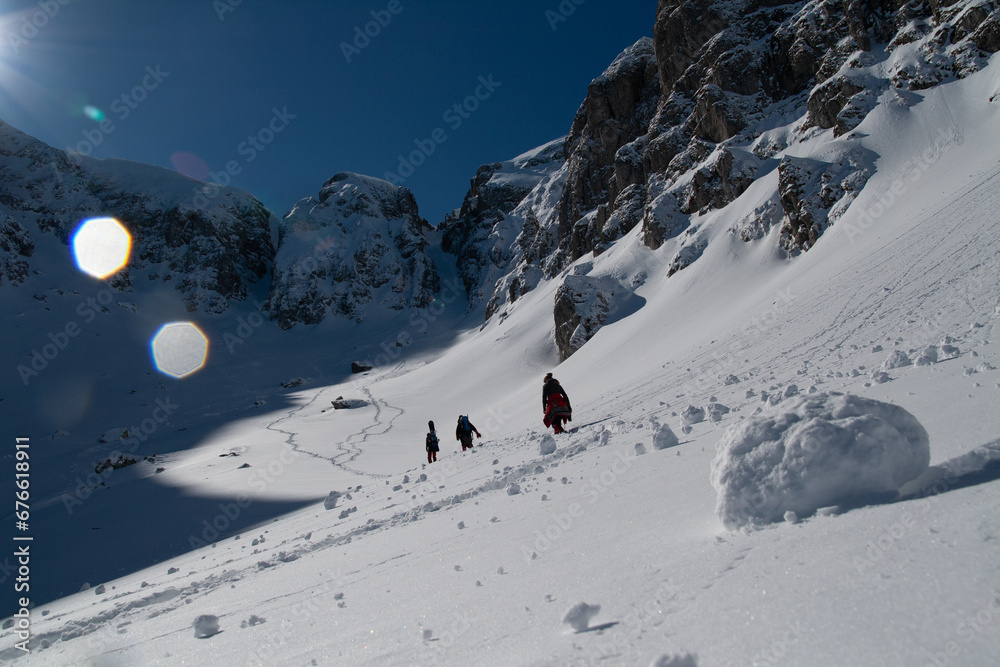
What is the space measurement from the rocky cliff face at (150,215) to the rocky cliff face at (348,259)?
25.9ft

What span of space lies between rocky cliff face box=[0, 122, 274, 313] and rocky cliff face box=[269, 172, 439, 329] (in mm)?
7882

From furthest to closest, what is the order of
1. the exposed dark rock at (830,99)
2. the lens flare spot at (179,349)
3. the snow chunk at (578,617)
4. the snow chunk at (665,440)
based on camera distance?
1. the lens flare spot at (179,349)
2. the exposed dark rock at (830,99)
3. the snow chunk at (665,440)
4. the snow chunk at (578,617)

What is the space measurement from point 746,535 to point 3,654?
701 centimetres

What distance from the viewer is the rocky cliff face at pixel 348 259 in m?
88.1

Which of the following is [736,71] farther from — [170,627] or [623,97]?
[170,627]

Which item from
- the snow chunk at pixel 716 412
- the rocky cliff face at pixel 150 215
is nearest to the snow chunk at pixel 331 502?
the snow chunk at pixel 716 412

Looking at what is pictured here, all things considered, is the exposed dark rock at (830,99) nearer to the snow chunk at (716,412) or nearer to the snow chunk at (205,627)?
the snow chunk at (716,412)

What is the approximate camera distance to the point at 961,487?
2295mm

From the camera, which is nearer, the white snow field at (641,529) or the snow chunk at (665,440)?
the white snow field at (641,529)

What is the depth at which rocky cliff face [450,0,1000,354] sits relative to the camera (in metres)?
25.8

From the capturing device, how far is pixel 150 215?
92.8 meters

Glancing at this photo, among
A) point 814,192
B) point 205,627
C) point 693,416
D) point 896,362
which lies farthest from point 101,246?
point 896,362

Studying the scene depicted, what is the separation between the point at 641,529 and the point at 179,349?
257 ft

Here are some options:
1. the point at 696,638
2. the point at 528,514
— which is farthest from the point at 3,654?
the point at 696,638
